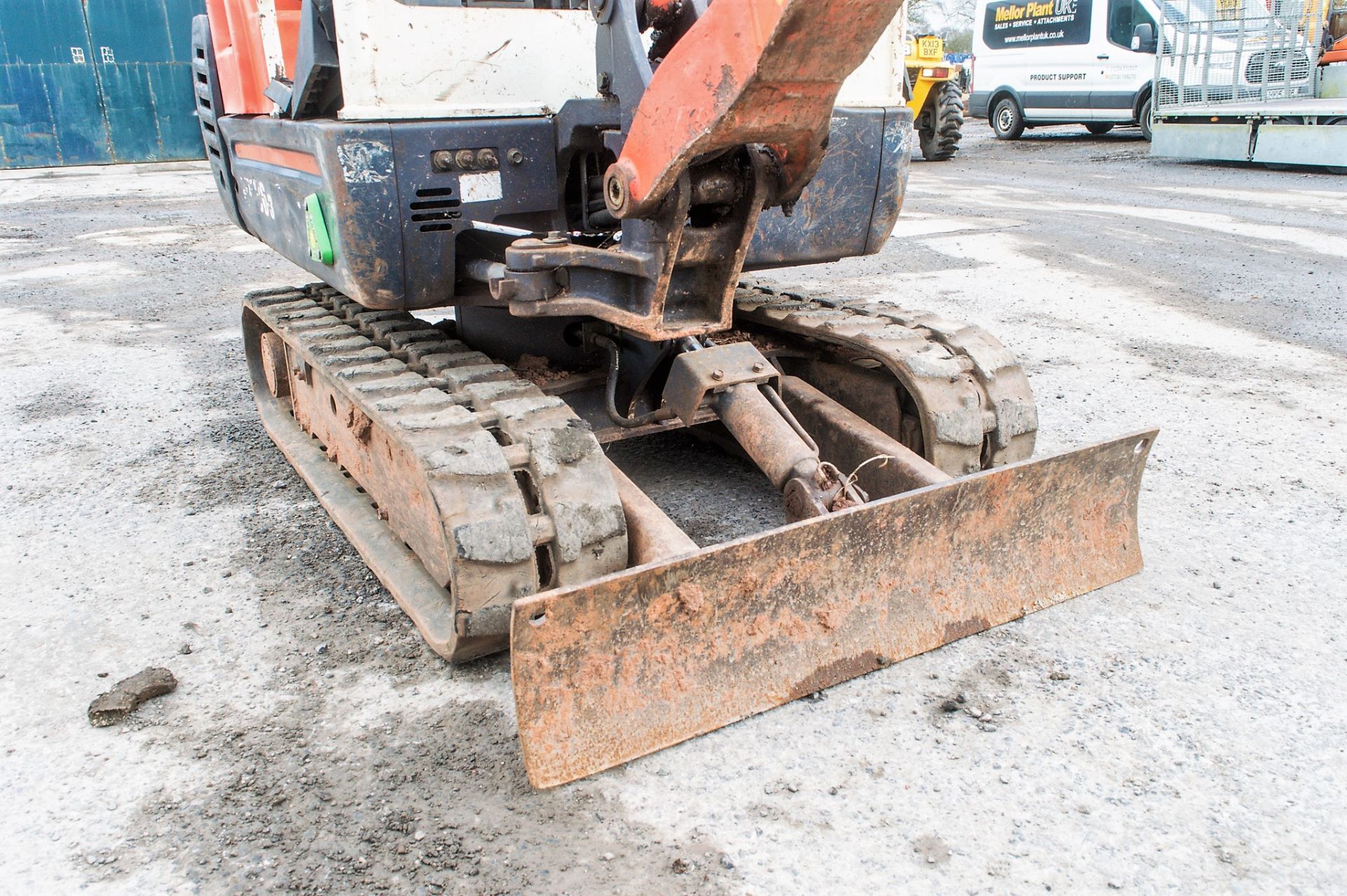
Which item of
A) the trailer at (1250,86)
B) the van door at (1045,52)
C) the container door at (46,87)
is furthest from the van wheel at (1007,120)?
the container door at (46,87)

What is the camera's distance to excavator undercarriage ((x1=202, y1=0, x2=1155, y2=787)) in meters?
2.47

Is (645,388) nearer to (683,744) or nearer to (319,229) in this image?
(319,229)

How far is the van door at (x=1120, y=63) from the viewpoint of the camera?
16.9 m

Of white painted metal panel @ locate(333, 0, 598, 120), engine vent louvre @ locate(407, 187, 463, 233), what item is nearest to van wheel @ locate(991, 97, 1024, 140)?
white painted metal panel @ locate(333, 0, 598, 120)

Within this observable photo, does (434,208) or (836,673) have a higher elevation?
(434,208)

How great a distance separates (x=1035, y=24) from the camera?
18484 mm

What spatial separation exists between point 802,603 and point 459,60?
1.89 m

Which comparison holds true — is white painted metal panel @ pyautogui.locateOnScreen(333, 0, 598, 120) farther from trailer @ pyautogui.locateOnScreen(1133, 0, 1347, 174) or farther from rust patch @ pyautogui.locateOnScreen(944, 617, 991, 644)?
trailer @ pyautogui.locateOnScreen(1133, 0, 1347, 174)

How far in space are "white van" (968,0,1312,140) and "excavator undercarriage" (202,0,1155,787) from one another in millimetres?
13555

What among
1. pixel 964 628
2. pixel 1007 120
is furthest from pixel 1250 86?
pixel 964 628

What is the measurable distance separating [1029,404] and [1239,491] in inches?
40.4

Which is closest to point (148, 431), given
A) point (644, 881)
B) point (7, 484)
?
point (7, 484)

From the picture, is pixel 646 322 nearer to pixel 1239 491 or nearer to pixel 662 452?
pixel 662 452

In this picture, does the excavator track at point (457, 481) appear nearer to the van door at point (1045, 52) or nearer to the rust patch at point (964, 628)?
the rust patch at point (964, 628)
